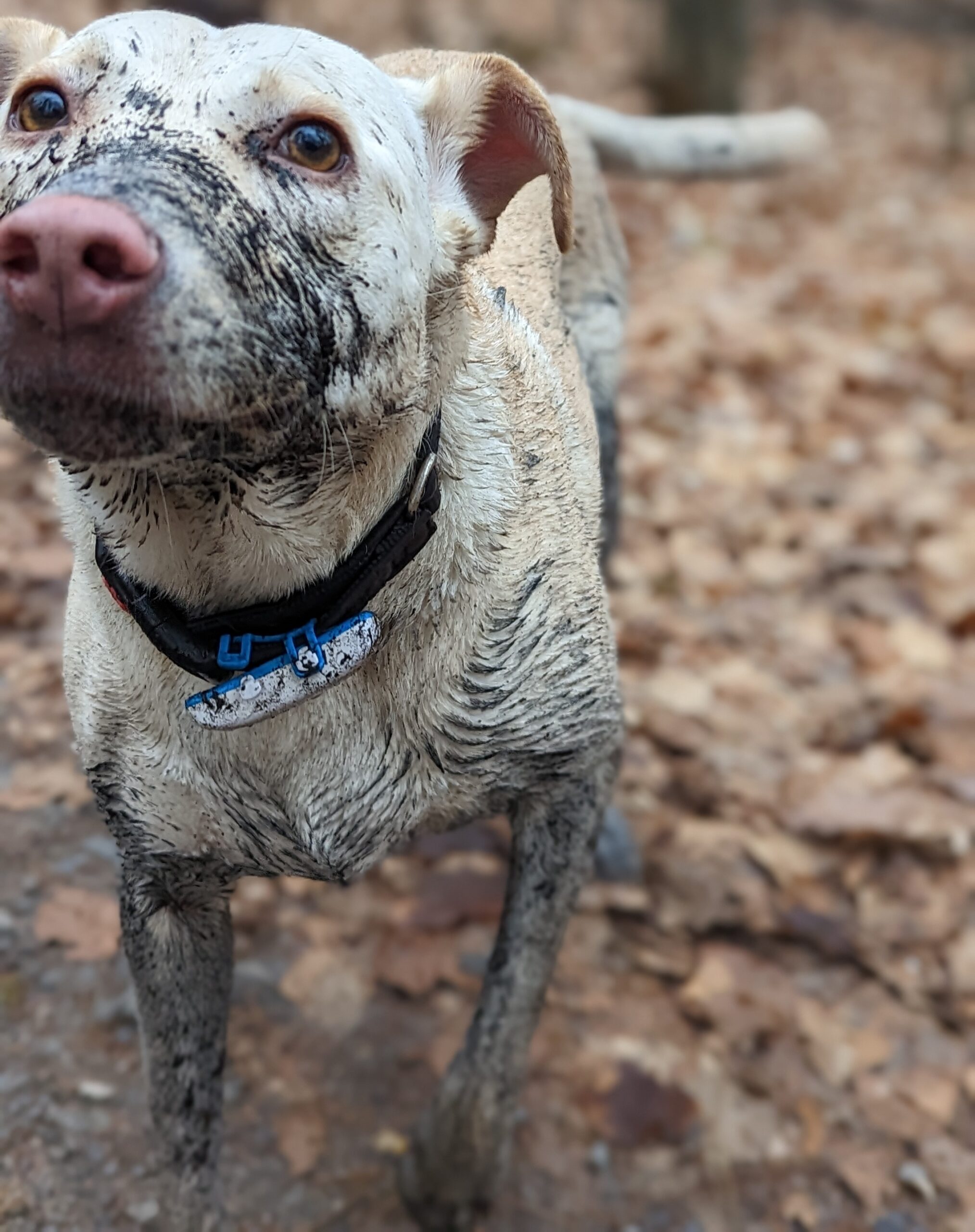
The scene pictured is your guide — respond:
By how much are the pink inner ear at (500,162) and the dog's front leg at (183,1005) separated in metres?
1.13

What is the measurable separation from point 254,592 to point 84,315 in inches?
21.2

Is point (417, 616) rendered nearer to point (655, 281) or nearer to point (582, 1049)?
point (582, 1049)

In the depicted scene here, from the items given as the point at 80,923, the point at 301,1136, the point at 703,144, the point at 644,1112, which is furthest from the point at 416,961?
the point at 703,144

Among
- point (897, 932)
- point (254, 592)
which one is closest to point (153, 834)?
point (254, 592)

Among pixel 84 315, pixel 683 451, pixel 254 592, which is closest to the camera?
pixel 84 315

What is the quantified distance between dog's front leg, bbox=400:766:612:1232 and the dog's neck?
29.3 inches

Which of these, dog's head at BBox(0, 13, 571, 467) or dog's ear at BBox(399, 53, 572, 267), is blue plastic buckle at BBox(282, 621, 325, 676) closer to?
dog's head at BBox(0, 13, 571, 467)

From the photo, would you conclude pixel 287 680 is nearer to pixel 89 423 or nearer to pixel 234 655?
pixel 234 655

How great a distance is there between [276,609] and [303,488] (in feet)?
0.62

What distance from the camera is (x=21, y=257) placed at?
1292 millimetres

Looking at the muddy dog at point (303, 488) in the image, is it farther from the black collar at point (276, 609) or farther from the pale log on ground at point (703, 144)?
the pale log on ground at point (703, 144)

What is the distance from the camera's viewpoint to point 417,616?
189cm

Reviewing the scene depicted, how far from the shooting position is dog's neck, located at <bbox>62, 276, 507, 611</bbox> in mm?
1627

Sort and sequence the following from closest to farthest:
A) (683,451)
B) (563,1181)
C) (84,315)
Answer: (84,315), (563,1181), (683,451)
